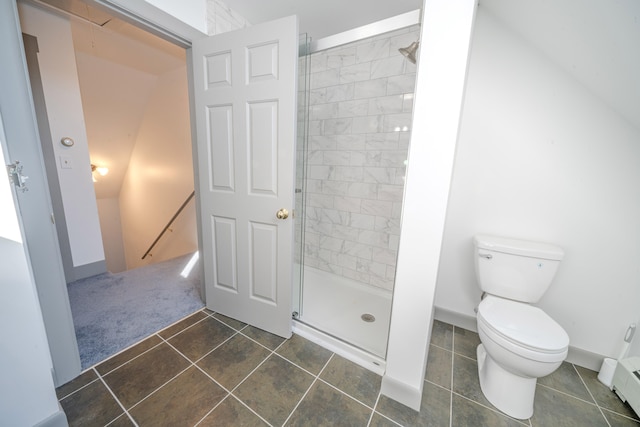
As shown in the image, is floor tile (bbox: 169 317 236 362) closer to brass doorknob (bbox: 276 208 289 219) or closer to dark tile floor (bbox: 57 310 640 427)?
dark tile floor (bbox: 57 310 640 427)

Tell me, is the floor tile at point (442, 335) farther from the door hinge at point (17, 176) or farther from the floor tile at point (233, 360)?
the door hinge at point (17, 176)

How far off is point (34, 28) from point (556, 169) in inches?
163

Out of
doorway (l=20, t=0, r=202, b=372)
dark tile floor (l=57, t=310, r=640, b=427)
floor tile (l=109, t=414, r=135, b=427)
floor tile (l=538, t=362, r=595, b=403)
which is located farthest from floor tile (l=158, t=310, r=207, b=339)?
floor tile (l=538, t=362, r=595, b=403)

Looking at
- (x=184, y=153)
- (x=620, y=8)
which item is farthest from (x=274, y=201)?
(x=184, y=153)

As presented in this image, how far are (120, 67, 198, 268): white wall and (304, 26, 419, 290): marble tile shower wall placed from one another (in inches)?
75.2

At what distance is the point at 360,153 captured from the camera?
2.26 meters

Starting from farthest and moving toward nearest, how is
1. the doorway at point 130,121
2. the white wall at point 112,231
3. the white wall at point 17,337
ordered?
the white wall at point 112,231
the doorway at point 130,121
the white wall at point 17,337

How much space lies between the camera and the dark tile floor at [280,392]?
3.85 ft

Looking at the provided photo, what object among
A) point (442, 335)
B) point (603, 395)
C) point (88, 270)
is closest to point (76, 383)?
point (88, 270)

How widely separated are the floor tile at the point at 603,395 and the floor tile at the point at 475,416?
0.57 metres

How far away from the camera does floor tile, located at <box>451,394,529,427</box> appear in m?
1.18

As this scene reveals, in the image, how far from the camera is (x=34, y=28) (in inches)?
77.2

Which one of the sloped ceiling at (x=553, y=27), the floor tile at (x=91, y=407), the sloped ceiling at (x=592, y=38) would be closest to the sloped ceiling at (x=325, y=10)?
the sloped ceiling at (x=553, y=27)

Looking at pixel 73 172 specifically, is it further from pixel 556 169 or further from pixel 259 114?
pixel 556 169
